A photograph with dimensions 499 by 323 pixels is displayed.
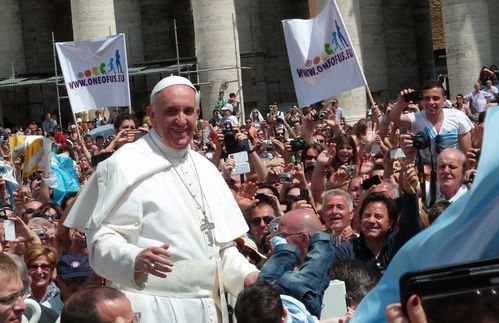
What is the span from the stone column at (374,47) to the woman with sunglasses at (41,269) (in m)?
30.4

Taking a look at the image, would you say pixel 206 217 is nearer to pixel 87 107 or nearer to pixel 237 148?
pixel 237 148

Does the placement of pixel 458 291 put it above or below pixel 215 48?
below

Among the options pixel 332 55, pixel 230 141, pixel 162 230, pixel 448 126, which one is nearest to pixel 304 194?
pixel 230 141

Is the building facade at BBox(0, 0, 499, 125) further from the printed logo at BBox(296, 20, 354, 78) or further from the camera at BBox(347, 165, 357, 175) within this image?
the camera at BBox(347, 165, 357, 175)

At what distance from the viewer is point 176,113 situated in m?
6.52

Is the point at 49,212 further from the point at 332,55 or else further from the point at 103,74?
the point at 103,74

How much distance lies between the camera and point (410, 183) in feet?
28.9

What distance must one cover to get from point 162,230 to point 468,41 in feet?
92.3

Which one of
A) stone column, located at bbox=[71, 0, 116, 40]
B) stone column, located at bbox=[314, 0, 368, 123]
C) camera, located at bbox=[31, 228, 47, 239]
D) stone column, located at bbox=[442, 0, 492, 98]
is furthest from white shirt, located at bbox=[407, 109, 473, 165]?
stone column, located at bbox=[71, 0, 116, 40]

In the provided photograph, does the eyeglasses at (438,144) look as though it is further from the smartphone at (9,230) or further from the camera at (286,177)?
the smartphone at (9,230)

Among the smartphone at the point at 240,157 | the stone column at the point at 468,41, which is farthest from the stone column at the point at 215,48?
the smartphone at the point at 240,157

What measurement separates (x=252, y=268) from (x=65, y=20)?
44832 mm

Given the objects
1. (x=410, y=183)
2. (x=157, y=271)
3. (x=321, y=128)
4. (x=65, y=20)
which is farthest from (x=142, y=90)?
(x=157, y=271)

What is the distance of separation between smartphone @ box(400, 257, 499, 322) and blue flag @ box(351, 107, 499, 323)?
34 centimetres
